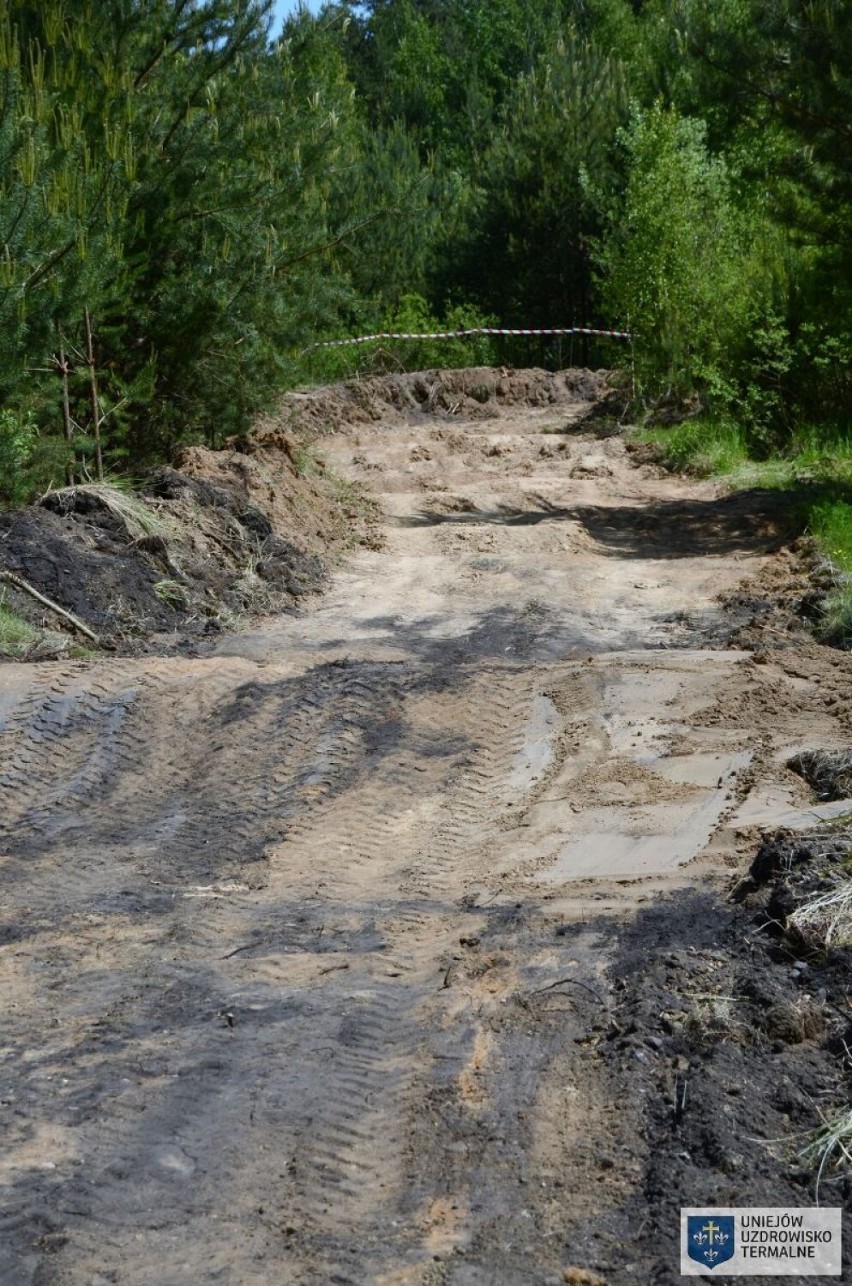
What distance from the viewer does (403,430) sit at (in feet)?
74.4

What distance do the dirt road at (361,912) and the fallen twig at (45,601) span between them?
943 millimetres

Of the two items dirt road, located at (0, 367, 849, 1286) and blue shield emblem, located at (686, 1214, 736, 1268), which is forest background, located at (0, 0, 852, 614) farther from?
blue shield emblem, located at (686, 1214, 736, 1268)

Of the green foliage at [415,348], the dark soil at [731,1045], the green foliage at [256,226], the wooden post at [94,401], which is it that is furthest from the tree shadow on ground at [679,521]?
the green foliage at [415,348]

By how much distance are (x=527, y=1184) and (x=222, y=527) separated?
909 cm

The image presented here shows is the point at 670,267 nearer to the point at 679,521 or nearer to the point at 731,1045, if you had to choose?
the point at 679,521

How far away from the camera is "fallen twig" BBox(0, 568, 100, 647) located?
10148 mm

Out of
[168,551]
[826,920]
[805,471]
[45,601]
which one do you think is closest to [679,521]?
[805,471]

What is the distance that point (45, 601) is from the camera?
10234mm

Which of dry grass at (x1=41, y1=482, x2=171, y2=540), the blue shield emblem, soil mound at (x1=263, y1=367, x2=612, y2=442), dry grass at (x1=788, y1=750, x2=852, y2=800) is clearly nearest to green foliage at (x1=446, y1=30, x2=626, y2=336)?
soil mound at (x1=263, y1=367, x2=612, y2=442)

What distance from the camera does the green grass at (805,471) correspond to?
10.8 meters

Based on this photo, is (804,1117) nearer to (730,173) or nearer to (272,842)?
(272,842)

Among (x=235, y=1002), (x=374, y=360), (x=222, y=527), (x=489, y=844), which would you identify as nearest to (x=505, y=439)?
(x=374, y=360)

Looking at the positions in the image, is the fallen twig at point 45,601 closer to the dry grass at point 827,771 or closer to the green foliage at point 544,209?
the dry grass at point 827,771

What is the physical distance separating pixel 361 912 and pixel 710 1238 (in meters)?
2.63
